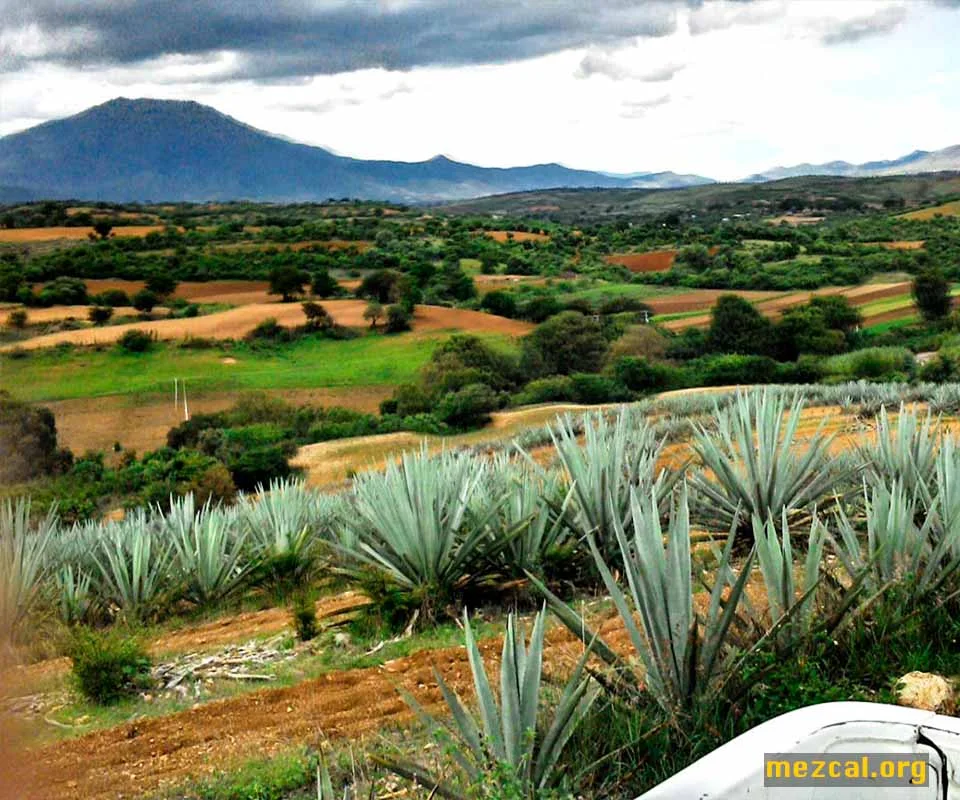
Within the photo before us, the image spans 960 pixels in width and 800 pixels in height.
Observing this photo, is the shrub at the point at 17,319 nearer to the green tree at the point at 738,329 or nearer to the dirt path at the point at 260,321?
the dirt path at the point at 260,321

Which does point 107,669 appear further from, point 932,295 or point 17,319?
point 17,319

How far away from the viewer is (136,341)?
138 ft

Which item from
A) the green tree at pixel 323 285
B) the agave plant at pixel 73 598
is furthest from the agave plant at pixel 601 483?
the green tree at pixel 323 285

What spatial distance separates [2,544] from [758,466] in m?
5.15

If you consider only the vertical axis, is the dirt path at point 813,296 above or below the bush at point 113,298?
below

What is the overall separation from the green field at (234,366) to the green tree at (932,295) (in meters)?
15.0

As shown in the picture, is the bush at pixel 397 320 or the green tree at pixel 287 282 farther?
the green tree at pixel 287 282

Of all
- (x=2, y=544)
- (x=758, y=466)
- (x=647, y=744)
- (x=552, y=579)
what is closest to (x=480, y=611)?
(x=552, y=579)

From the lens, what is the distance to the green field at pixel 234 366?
39.9 meters

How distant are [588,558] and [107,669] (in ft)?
7.83

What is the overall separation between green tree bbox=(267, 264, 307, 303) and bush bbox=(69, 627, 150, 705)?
42354 millimetres

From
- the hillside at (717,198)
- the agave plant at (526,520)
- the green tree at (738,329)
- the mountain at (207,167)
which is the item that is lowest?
the green tree at (738,329)

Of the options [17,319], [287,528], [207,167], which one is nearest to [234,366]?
[17,319]

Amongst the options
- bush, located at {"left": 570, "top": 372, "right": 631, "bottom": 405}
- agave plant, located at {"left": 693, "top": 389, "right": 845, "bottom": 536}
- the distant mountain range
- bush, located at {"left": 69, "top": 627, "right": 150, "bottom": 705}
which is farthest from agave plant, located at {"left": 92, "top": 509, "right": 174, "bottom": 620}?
the distant mountain range
